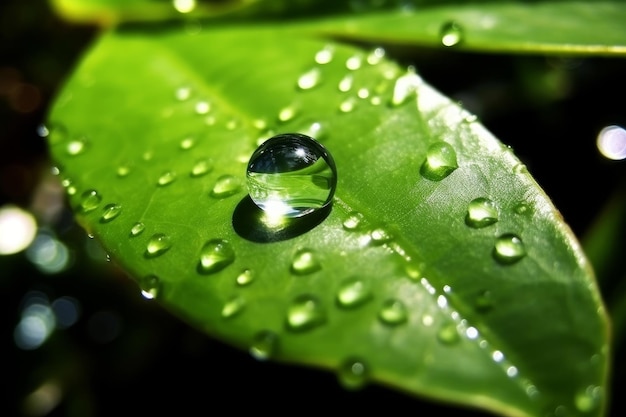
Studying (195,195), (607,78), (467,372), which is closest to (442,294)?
(467,372)

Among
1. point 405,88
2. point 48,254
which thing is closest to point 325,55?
point 405,88

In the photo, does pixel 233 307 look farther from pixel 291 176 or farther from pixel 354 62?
pixel 354 62

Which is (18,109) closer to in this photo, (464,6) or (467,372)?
(464,6)

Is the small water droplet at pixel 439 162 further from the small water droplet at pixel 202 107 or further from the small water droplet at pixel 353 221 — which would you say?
the small water droplet at pixel 202 107

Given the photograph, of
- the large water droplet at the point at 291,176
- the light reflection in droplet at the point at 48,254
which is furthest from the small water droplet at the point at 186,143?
the light reflection in droplet at the point at 48,254

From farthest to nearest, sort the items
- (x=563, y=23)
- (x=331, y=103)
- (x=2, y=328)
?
(x=2, y=328) < (x=563, y=23) < (x=331, y=103)

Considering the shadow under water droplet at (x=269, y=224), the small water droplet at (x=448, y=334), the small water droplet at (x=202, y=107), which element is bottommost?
the small water droplet at (x=448, y=334)
